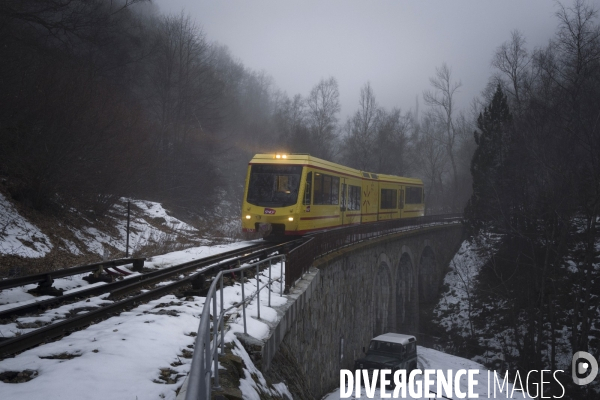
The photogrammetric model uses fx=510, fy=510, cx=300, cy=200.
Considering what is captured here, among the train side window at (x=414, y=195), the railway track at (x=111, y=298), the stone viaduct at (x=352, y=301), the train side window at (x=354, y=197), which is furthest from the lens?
the train side window at (x=414, y=195)

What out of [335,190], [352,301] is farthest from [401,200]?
[352,301]

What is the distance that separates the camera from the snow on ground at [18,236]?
1318 centimetres

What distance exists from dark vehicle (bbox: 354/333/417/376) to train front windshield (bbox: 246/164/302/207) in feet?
19.4

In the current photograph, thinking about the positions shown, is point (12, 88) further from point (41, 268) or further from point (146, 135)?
point (146, 135)

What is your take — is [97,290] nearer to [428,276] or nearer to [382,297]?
[382,297]

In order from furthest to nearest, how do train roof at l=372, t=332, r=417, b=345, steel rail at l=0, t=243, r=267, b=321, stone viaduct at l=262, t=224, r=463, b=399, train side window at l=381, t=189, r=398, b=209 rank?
1. train side window at l=381, t=189, r=398, b=209
2. train roof at l=372, t=332, r=417, b=345
3. stone viaduct at l=262, t=224, r=463, b=399
4. steel rail at l=0, t=243, r=267, b=321

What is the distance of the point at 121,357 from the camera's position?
15.4 feet

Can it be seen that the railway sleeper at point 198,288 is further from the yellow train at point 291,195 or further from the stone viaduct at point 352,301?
the yellow train at point 291,195

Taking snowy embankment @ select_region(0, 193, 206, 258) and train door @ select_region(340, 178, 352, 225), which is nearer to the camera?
snowy embankment @ select_region(0, 193, 206, 258)

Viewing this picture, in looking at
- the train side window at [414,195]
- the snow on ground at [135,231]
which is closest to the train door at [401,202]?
the train side window at [414,195]

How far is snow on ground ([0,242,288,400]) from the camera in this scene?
3.91 meters

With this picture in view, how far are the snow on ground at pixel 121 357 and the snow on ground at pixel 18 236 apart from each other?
7110mm

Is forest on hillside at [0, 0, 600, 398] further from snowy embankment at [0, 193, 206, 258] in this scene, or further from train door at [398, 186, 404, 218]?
train door at [398, 186, 404, 218]

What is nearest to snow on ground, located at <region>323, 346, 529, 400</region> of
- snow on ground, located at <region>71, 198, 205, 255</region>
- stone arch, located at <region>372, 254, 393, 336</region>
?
stone arch, located at <region>372, 254, 393, 336</region>
